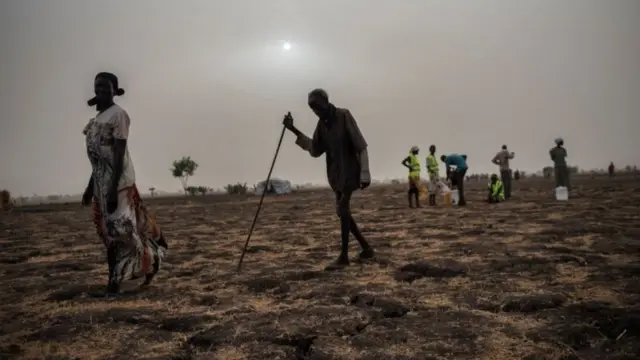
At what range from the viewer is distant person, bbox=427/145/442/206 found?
529 inches

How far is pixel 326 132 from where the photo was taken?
512 centimetres

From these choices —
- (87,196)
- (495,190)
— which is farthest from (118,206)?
Answer: (495,190)

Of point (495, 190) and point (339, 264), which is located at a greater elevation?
point (495, 190)

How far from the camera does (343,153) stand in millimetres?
Result: 5035

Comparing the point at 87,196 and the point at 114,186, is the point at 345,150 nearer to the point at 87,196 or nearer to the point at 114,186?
the point at 114,186

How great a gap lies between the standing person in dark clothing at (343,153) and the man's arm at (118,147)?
5.68 ft

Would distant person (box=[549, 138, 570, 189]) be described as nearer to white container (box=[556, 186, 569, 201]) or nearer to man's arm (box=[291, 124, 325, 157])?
white container (box=[556, 186, 569, 201])

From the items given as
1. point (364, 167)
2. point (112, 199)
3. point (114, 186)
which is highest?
point (364, 167)

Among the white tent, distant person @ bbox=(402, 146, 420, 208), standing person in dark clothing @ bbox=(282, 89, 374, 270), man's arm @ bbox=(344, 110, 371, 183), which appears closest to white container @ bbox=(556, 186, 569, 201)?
distant person @ bbox=(402, 146, 420, 208)

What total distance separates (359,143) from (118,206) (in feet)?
7.72

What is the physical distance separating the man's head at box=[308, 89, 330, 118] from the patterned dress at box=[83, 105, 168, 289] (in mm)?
1815

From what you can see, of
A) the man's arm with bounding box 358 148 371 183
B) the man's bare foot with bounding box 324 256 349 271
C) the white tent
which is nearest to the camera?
the man's bare foot with bounding box 324 256 349 271

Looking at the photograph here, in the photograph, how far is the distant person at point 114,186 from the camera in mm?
3914

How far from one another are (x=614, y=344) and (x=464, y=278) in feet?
5.29
